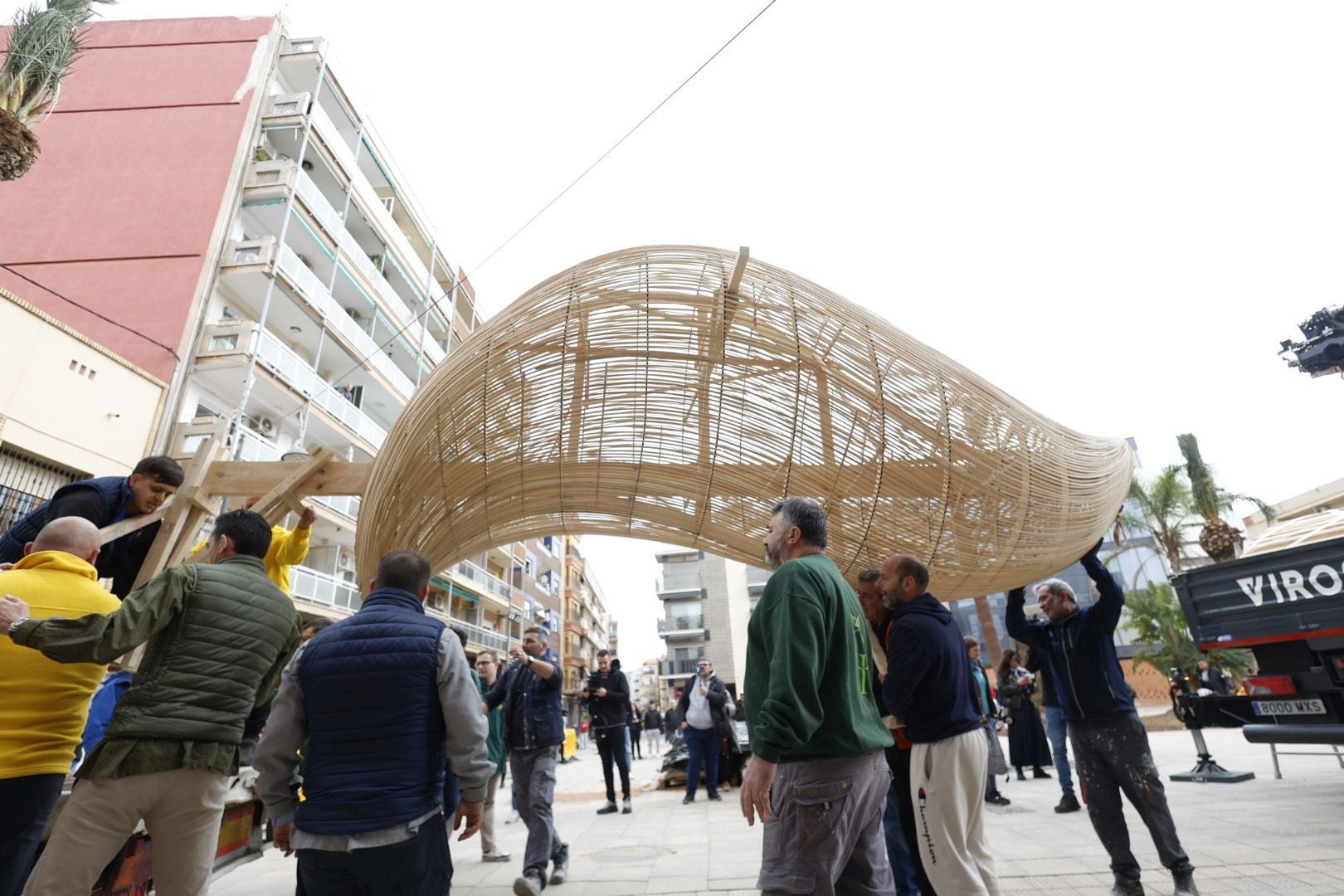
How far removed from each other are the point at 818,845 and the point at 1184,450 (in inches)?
1118

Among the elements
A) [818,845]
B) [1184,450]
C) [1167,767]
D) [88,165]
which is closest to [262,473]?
[818,845]

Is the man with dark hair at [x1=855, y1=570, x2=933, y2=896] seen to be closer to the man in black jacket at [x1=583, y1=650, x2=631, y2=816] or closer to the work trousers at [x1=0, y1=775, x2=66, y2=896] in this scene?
the work trousers at [x1=0, y1=775, x2=66, y2=896]

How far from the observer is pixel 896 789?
3553mm

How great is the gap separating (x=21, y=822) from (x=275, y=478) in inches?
92.5

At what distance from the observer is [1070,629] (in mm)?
3867

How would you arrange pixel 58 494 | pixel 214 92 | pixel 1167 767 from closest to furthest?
pixel 58 494, pixel 1167 767, pixel 214 92

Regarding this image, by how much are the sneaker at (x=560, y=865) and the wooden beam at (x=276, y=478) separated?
2541mm

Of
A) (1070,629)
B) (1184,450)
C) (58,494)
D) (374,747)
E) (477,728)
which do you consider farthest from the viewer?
(1184,450)

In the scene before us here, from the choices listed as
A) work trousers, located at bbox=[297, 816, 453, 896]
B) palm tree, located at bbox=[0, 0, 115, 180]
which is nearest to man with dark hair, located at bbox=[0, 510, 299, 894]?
work trousers, located at bbox=[297, 816, 453, 896]

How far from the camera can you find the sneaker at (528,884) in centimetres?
372

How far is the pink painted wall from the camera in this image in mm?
14375

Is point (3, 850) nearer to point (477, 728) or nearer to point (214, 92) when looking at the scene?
point (477, 728)

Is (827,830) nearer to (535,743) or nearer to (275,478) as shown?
(535,743)

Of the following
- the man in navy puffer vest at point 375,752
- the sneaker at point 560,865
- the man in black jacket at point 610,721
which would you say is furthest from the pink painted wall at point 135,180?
the man in navy puffer vest at point 375,752
